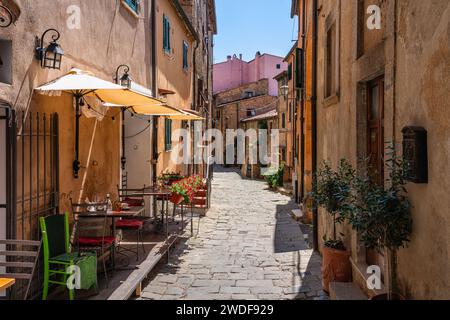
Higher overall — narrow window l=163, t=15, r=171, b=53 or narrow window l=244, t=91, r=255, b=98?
narrow window l=244, t=91, r=255, b=98

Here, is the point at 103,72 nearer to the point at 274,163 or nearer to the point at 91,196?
the point at 91,196

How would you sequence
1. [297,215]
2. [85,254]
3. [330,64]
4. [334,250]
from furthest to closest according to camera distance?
[297,215]
[330,64]
[334,250]
[85,254]

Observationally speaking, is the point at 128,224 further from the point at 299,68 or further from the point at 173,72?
the point at 299,68

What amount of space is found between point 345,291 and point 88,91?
4449 mm

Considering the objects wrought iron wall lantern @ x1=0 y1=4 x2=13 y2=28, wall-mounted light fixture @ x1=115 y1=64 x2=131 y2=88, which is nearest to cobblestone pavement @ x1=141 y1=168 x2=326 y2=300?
wall-mounted light fixture @ x1=115 y1=64 x2=131 y2=88

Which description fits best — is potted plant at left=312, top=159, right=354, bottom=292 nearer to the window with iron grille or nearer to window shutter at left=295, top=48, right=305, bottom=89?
the window with iron grille

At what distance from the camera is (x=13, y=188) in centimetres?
495

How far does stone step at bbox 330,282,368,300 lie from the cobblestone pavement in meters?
0.44

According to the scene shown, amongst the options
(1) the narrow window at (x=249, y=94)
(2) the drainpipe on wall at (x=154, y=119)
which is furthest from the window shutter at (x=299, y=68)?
(1) the narrow window at (x=249, y=94)

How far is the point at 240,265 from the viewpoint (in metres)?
8.41

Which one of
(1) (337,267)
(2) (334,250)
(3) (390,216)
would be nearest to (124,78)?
(2) (334,250)

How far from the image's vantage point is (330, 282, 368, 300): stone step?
570cm

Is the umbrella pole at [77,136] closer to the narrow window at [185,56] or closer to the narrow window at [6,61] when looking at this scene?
the narrow window at [6,61]
